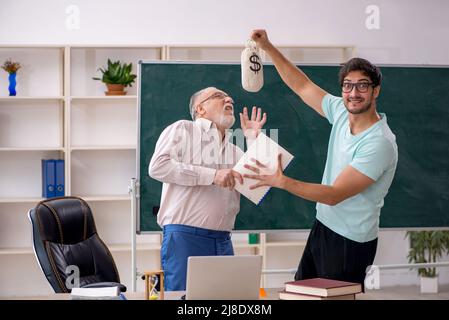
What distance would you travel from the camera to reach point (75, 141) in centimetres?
627

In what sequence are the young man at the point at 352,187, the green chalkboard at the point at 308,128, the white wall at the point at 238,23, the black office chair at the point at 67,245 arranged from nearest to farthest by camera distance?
the young man at the point at 352,187 → the black office chair at the point at 67,245 → the green chalkboard at the point at 308,128 → the white wall at the point at 238,23

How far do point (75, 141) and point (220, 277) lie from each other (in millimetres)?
4051

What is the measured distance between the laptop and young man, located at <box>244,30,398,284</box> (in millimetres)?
864

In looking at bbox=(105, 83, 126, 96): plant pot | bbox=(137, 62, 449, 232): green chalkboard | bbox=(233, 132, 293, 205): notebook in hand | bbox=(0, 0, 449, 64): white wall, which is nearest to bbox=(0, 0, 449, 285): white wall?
bbox=(0, 0, 449, 64): white wall

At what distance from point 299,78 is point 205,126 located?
56 cm

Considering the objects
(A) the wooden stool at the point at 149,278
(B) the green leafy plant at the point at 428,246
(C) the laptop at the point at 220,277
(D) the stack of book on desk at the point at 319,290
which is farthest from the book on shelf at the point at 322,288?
(B) the green leafy plant at the point at 428,246

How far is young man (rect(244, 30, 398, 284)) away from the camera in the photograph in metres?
3.33

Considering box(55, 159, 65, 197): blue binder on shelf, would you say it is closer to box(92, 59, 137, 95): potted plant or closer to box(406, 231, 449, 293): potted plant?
box(92, 59, 137, 95): potted plant

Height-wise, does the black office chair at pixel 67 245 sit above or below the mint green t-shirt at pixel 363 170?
below

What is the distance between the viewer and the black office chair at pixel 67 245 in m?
3.58

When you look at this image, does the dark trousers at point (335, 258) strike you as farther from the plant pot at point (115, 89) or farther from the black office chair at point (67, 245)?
the plant pot at point (115, 89)

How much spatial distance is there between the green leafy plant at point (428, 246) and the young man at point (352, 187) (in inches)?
117

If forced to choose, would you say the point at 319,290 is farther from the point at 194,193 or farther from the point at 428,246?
the point at 428,246
